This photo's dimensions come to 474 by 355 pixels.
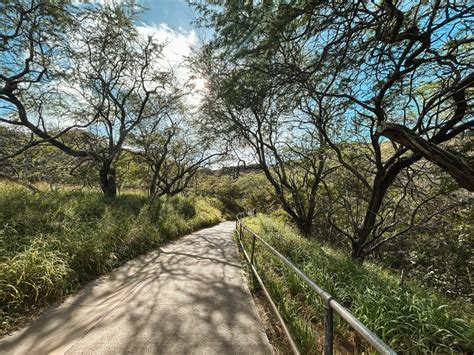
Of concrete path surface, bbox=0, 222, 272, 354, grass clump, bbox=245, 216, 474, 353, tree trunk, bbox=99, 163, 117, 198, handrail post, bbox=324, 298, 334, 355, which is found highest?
tree trunk, bbox=99, 163, 117, 198

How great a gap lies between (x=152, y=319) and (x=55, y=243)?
2.49 metres

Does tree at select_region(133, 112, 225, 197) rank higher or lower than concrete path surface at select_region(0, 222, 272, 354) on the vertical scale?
higher

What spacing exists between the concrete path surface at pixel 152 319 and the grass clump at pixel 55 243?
0.28 m

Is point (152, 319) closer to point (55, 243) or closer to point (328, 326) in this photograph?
point (328, 326)

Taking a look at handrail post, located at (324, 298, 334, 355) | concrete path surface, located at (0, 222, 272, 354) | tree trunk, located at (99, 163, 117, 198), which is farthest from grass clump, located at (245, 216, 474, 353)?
tree trunk, located at (99, 163, 117, 198)

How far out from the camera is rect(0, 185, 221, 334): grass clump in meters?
2.85

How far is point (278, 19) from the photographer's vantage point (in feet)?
9.34

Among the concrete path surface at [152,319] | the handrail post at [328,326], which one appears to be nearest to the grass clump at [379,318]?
the concrete path surface at [152,319]

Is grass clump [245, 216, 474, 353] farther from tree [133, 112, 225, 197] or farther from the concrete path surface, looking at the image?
tree [133, 112, 225, 197]

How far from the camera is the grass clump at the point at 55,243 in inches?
112

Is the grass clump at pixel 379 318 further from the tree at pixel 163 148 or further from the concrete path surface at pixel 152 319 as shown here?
the tree at pixel 163 148

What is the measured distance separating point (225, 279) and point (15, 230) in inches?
Answer: 147

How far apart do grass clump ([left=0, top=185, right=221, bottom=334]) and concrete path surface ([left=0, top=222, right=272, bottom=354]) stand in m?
0.28

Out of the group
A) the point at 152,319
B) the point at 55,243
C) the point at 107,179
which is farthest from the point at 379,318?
the point at 107,179
